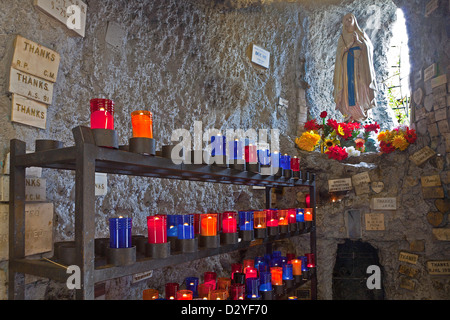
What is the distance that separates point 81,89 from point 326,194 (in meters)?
2.63

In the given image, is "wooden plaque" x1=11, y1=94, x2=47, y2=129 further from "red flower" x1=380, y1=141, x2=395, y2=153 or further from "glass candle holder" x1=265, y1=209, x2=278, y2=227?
"red flower" x1=380, y1=141, x2=395, y2=153

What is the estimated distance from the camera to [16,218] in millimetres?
1326

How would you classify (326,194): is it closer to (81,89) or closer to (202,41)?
(202,41)

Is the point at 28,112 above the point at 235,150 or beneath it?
above

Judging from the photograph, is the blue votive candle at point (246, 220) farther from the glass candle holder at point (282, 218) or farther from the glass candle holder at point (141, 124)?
the glass candle holder at point (141, 124)

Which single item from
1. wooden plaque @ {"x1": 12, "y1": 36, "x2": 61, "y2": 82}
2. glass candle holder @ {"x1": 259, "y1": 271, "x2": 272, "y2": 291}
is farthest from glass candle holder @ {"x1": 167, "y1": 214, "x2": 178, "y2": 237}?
wooden plaque @ {"x1": 12, "y1": 36, "x2": 61, "y2": 82}

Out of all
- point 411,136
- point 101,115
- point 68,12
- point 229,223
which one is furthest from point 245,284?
point 411,136

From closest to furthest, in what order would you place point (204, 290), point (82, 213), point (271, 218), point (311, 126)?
1. point (82, 213)
2. point (204, 290)
3. point (271, 218)
4. point (311, 126)

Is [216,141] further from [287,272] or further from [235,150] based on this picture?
[287,272]

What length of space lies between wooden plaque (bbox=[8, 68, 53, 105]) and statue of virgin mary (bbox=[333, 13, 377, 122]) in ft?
12.0

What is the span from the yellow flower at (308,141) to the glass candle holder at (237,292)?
92.2 inches

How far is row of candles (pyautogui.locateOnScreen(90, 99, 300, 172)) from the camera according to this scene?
1.17 meters

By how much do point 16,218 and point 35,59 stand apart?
27.5 inches

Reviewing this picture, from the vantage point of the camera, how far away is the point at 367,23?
17.1ft
